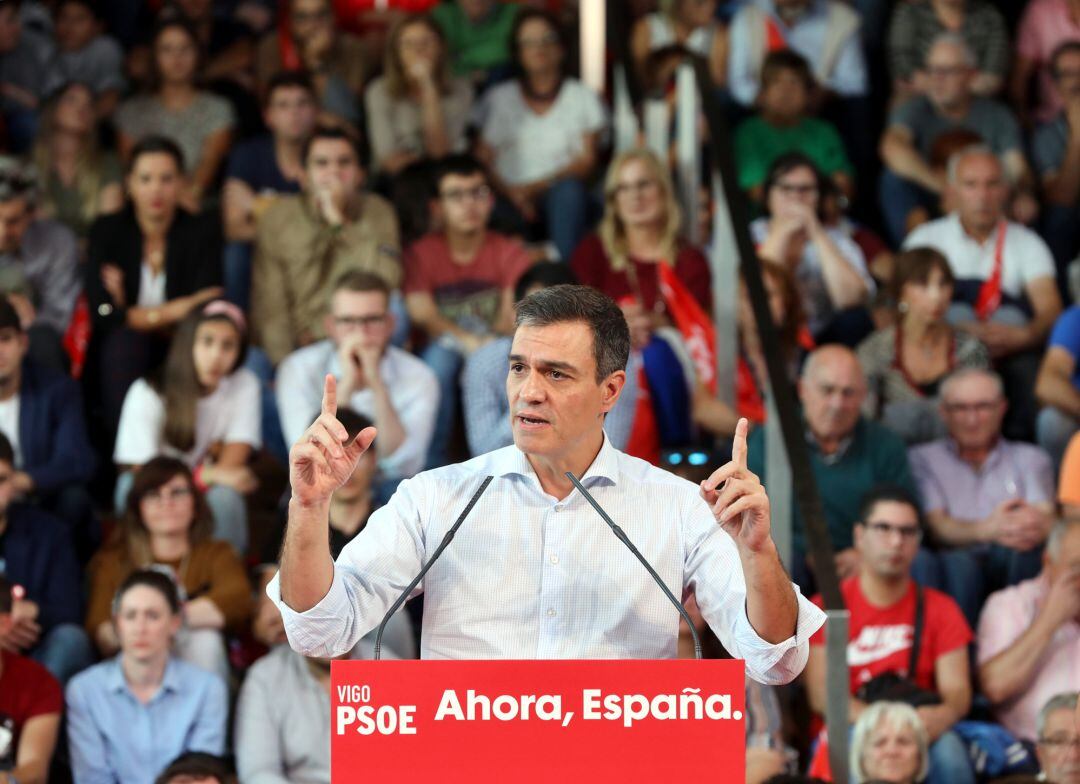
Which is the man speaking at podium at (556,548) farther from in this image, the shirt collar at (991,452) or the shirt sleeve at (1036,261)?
the shirt sleeve at (1036,261)

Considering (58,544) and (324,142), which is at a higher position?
(324,142)

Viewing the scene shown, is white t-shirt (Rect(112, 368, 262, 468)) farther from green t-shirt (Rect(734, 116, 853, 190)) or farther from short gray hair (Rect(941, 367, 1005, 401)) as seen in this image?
green t-shirt (Rect(734, 116, 853, 190))

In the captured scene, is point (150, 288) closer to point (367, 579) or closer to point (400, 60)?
point (400, 60)

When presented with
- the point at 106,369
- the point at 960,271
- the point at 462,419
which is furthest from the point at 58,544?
the point at 960,271

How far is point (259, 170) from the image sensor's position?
7.77 metres

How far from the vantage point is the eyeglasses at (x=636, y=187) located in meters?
6.84

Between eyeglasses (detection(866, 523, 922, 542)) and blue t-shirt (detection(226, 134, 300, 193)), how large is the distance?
3142 millimetres

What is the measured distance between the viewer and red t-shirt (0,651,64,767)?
5230mm

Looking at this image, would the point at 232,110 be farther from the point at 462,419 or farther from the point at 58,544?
the point at 58,544

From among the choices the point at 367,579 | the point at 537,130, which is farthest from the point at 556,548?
the point at 537,130

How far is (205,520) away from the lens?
5.84 meters

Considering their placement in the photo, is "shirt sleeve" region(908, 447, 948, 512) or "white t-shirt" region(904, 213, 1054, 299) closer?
"shirt sleeve" region(908, 447, 948, 512)

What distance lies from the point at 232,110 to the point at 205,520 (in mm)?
2773

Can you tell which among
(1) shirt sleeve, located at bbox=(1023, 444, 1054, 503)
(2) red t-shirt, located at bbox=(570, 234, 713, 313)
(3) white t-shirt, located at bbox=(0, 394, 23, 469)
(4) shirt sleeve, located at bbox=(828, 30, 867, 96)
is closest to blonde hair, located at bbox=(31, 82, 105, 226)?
(3) white t-shirt, located at bbox=(0, 394, 23, 469)
